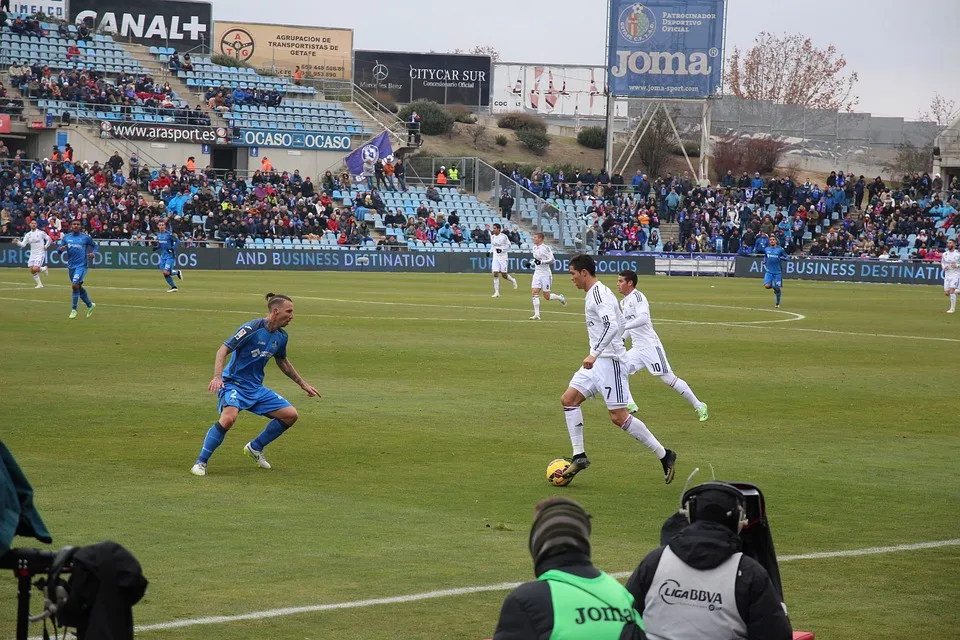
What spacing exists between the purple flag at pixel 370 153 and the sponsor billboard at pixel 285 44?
2713 cm

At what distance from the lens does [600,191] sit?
234ft

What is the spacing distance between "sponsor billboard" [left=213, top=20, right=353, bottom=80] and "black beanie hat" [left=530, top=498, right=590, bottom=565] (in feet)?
309

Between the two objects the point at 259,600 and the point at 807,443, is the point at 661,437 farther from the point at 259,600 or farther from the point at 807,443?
the point at 259,600

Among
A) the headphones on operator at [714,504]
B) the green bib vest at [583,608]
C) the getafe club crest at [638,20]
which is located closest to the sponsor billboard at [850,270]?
the getafe club crest at [638,20]

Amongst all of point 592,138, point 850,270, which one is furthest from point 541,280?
point 592,138

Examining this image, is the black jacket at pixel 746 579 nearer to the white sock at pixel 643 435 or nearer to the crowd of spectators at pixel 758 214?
the white sock at pixel 643 435

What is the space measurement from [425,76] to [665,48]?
37.1 meters

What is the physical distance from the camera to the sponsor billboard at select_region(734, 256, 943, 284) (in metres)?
59.6

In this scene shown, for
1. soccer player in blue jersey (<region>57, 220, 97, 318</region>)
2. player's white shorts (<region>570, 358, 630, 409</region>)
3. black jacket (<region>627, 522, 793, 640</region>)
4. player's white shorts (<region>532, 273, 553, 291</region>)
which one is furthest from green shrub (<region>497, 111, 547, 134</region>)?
black jacket (<region>627, 522, 793, 640</region>)

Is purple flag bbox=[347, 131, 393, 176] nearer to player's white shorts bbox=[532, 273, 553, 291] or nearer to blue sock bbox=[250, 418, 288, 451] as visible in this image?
player's white shorts bbox=[532, 273, 553, 291]

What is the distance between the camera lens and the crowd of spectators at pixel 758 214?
65062mm

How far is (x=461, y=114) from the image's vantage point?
103m

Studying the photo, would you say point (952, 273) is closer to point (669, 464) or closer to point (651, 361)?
point (651, 361)

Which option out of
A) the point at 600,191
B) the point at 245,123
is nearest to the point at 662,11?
the point at 600,191
